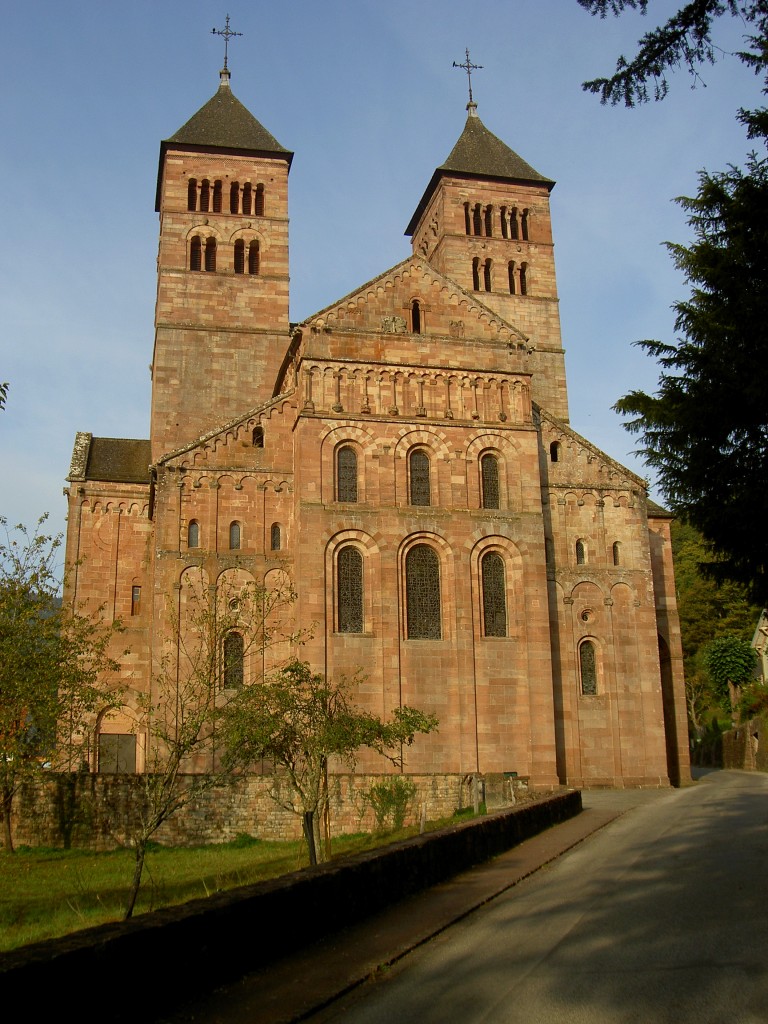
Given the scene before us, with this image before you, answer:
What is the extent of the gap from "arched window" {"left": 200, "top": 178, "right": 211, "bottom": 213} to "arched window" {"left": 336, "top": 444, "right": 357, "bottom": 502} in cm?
1902

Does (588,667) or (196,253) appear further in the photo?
(196,253)

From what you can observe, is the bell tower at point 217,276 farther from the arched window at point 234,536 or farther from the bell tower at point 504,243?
the arched window at point 234,536

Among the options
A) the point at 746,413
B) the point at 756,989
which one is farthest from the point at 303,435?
the point at 756,989

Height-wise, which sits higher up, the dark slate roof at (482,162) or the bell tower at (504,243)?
the dark slate roof at (482,162)

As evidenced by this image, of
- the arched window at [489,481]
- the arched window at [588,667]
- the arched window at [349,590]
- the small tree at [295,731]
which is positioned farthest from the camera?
the arched window at [489,481]

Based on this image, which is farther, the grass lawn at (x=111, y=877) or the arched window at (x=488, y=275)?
the arched window at (x=488, y=275)

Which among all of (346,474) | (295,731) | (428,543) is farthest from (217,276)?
(295,731)

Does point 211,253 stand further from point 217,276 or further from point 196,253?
point 217,276

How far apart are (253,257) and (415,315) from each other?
13.6m

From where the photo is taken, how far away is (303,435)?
117ft

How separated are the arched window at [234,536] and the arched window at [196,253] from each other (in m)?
17.3

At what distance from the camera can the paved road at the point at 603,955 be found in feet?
27.6

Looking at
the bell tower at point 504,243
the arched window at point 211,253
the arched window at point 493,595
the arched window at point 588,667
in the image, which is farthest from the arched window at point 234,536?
the bell tower at point 504,243

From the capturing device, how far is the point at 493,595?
36.3 metres
